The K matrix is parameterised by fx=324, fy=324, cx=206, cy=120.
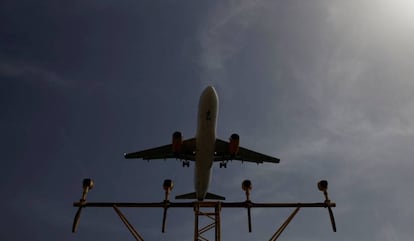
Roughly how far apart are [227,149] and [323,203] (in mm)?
23509

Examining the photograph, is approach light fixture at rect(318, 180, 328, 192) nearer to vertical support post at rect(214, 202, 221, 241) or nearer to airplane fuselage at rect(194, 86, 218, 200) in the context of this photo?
vertical support post at rect(214, 202, 221, 241)

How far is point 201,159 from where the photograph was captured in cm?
3002

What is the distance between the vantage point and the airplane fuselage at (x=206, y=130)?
28470 mm

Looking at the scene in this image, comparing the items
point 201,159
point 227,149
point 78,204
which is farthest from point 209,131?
point 78,204

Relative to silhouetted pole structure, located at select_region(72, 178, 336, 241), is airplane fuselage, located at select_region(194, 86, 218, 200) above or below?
above

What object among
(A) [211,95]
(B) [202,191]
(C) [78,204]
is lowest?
(C) [78,204]

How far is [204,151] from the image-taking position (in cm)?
2959

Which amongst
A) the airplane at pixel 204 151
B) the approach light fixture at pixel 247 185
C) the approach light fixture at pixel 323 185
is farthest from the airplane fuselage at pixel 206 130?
the approach light fixture at pixel 323 185

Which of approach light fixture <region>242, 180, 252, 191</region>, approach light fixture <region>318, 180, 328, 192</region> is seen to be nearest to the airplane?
approach light fixture <region>242, 180, 252, 191</region>

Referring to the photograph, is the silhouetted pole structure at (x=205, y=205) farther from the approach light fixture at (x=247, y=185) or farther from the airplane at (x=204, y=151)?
the airplane at (x=204, y=151)

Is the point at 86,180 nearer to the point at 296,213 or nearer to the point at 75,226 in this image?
the point at 75,226

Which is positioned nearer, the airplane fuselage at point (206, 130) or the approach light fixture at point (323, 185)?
the approach light fixture at point (323, 185)

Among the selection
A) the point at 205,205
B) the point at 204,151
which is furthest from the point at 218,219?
the point at 204,151

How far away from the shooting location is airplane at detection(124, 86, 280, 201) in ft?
94.1
